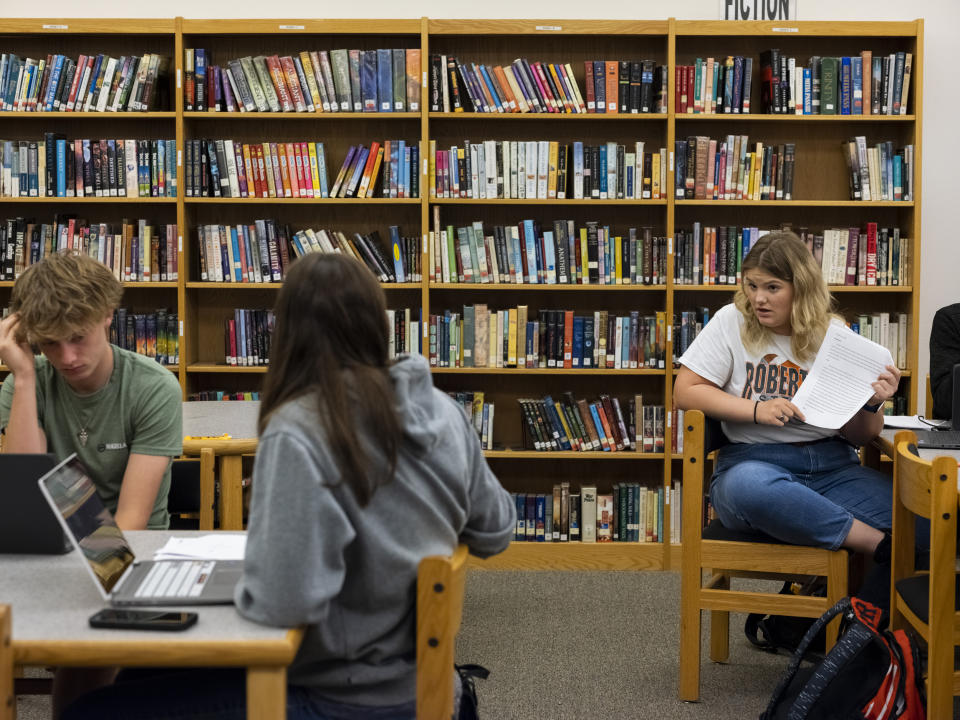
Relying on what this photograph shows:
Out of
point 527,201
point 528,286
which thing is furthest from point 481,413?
point 527,201

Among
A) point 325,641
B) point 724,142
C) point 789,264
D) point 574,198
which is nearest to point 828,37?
point 724,142

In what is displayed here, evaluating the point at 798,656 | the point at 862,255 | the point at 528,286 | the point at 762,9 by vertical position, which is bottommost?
the point at 798,656

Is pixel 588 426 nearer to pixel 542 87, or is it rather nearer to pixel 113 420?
pixel 542 87

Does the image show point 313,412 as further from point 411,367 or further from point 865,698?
point 865,698

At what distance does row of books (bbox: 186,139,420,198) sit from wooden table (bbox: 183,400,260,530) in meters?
1.14

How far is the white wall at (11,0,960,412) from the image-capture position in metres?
4.48

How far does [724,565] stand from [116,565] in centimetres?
169

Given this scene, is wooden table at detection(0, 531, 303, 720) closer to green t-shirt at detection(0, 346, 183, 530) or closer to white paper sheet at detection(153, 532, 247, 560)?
white paper sheet at detection(153, 532, 247, 560)

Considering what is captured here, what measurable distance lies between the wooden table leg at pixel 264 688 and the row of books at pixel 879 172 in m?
3.58

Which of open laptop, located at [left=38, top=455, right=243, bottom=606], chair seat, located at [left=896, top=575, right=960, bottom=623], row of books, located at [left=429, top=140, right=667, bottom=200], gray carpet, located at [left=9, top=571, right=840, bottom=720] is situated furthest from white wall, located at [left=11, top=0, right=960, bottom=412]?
open laptop, located at [left=38, top=455, right=243, bottom=606]

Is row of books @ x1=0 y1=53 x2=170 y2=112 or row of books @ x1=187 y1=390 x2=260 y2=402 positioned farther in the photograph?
row of books @ x1=187 y1=390 x2=260 y2=402

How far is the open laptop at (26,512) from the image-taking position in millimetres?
1694

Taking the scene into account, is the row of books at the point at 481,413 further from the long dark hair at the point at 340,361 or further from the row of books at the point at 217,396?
the long dark hair at the point at 340,361

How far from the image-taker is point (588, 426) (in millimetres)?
4395
